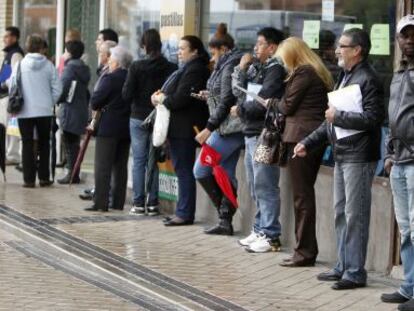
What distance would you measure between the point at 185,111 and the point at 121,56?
1.37 meters

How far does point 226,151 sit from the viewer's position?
10.2 metres

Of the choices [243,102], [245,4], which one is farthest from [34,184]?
[243,102]

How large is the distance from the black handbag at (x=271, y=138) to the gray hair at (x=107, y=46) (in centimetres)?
371

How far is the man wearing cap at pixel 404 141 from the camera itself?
721 centimetres

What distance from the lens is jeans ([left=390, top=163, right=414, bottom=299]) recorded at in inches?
287

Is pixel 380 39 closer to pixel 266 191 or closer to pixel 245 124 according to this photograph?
pixel 245 124

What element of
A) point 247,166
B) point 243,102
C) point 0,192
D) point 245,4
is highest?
point 245,4

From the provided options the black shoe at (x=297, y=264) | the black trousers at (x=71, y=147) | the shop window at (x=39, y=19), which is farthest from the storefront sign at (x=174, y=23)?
the shop window at (x=39, y=19)

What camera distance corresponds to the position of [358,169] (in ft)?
26.0

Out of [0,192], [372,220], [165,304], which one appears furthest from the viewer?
→ [0,192]

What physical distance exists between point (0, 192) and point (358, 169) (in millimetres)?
6429

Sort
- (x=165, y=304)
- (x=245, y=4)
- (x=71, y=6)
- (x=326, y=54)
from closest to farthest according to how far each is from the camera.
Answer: (x=165, y=304)
(x=326, y=54)
(x=245, y=4)
(x=71, y=6)

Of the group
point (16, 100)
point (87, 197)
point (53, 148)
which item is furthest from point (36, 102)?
point (87, 197)

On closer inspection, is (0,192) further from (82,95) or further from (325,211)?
(325,211)
